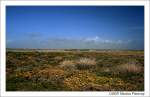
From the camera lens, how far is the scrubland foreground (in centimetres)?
670

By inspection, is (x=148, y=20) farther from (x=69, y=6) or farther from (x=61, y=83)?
(x=61, y=83)

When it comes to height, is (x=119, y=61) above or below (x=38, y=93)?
above

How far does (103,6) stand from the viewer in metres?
6.67

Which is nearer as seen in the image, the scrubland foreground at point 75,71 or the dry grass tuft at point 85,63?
the scrubland foreground at point 75,71

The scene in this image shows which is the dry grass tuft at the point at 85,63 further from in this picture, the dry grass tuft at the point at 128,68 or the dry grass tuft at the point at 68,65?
the dry grass tuft at the point at 128,68

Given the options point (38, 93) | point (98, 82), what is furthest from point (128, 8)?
point (38, 93)

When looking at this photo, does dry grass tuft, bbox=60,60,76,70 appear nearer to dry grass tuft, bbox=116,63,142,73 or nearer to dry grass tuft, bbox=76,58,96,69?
dry grass tuft, bbox=76,58,96,69

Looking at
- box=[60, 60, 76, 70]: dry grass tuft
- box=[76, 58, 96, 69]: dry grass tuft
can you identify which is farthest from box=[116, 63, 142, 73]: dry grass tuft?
box=[60, 60, 76, 70]: dry grass tuft

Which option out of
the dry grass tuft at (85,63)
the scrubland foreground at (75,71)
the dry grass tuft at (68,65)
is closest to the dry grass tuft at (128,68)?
the scrubland foreground at (75,71)

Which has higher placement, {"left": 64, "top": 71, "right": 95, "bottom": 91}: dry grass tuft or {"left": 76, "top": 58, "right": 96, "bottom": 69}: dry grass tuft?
{"left": 76, "top": 58, "right": 96, "bottom": 69}: dry grass tuft

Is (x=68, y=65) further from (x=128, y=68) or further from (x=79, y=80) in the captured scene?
(x=128, y=68)

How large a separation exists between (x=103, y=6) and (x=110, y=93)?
5.36 feet

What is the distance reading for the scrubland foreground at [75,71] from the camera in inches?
264

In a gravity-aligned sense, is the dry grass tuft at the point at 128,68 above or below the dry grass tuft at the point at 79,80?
above
